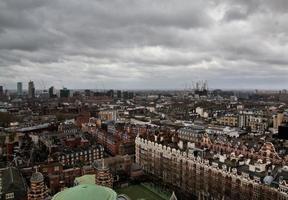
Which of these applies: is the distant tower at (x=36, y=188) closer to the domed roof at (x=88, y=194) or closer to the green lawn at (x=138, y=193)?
the domed roof at (x=88, y=194)

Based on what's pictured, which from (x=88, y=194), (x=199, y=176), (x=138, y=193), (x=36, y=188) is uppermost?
(x=88, y=194)

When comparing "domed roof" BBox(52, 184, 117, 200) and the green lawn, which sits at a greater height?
"domed roof" BBox(52, 184, 117, 200)

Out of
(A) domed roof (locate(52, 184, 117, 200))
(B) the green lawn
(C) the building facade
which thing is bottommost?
(B) the green lawn

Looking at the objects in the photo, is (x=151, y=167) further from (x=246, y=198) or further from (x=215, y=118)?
(x=215, y=118)

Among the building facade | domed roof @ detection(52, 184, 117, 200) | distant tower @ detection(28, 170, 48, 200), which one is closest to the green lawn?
the building facade

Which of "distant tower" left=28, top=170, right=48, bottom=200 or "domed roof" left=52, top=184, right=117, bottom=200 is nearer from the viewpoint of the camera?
"domed roof" left=52, top=184, right=117, bottom=200

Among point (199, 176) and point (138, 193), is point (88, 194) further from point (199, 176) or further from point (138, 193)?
point (138, 193)

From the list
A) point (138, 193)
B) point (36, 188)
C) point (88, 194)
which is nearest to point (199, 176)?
point (138, 193)

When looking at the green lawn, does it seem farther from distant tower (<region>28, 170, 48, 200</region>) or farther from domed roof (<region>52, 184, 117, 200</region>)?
domed roof (<region>52, 184, 117, 200</region>)
